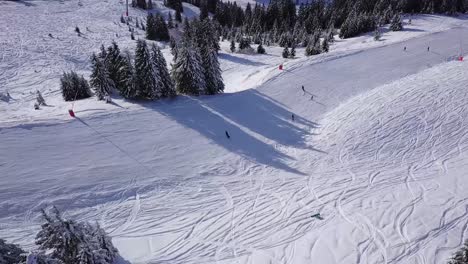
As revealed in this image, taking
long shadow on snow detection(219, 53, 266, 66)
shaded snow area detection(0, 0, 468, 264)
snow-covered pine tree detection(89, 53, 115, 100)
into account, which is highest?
long shadow on snow detection(219, 53, 266, 66)

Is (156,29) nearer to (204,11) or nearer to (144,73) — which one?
(204,11)

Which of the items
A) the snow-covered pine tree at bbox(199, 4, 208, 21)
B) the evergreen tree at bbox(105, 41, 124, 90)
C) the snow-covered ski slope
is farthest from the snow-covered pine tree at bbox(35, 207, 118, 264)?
the snow-covered pine tree at bbox(199, 4, 208, 21)

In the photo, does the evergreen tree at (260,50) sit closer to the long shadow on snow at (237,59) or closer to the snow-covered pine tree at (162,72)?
the long shadow on snow at (237,59)

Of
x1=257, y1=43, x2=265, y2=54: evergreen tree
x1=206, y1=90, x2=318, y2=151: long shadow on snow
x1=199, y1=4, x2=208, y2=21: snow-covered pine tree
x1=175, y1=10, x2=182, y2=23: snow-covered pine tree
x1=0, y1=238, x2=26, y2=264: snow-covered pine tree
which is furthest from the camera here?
x1=199, y1=4, x2=208, y2=21: snow-covered pine tree

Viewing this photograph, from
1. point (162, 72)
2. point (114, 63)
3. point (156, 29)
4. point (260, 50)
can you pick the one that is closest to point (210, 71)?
point (162, 72)

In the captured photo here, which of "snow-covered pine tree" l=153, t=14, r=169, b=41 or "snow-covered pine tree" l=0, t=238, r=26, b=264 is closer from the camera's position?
"snow-covered pine tree" l=0, t=238, r=26, b=264

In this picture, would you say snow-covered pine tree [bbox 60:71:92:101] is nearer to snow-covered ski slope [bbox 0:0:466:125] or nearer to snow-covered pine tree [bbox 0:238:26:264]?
snow-covered ski slope [bbox 0:0:466:125]
